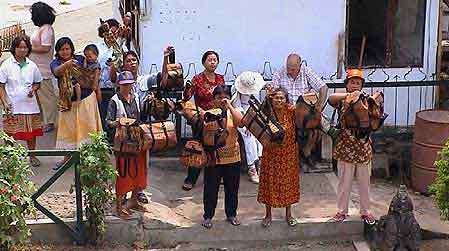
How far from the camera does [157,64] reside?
9.30 meters

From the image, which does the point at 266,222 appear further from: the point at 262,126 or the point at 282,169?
the point at 262,126

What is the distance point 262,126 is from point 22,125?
274 centimetres

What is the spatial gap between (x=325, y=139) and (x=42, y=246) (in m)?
3.33

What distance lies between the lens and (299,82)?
8156 millimetres

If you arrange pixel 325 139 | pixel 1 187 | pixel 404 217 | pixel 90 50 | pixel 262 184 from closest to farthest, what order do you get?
pixel 1 187
pixel 404 217
pixel 262 184
pixel 90 50
pixel 325 139

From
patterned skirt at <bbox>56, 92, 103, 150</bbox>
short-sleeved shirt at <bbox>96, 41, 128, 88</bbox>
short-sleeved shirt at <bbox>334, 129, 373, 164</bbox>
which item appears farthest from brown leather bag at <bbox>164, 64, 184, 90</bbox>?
short-sleeved shirt at <bbox>334, 129, 373, 164</bbox>

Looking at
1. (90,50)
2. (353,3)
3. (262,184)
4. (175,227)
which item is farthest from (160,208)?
(353,3)

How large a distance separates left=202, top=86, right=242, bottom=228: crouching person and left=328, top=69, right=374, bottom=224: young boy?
96 centimetres

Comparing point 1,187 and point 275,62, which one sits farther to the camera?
point 275,62

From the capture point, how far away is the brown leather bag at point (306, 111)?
759 centimetres

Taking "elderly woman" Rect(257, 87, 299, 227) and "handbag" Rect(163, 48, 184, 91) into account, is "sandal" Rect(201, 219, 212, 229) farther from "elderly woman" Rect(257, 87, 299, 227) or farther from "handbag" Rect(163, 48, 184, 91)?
"handbag" Rect(163, 48, 184, 91)

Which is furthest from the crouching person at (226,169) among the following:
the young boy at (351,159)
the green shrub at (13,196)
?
the green shrub at (13,196)

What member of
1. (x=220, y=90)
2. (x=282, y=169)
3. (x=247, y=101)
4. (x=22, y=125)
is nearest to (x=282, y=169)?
(x=282, y=169)

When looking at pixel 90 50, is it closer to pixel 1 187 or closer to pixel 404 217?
pixel 1 187
